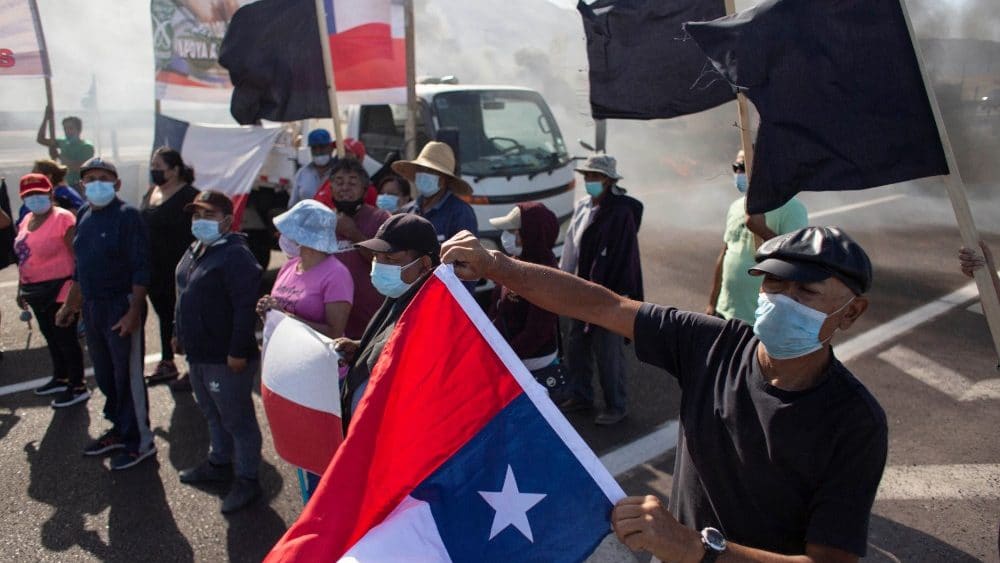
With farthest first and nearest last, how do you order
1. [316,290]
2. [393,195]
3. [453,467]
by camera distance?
[393,195] → [316,290] → [453,467]

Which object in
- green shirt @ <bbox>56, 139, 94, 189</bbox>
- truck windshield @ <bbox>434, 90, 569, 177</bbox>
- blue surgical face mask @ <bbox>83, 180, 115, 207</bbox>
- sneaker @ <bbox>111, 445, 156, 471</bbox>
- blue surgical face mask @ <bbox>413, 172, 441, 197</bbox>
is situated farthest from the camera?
green shirt @ <bbox>56, 139, 94, 189</bbox>

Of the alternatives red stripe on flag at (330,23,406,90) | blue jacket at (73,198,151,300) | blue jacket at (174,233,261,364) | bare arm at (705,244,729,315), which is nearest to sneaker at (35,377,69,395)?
blue jacket at (73,198,151,300)

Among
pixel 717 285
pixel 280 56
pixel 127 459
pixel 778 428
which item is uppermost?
pixel 280 56

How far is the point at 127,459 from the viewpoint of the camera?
4523mm

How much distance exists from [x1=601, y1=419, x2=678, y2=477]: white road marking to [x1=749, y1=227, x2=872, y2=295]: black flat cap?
9.38 ft

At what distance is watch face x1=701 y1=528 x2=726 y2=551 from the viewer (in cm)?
167

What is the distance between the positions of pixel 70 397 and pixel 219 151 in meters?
3.20

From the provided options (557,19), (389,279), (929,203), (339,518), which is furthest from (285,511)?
(557,19)

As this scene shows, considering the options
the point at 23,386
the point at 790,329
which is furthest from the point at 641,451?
the point at 23,386

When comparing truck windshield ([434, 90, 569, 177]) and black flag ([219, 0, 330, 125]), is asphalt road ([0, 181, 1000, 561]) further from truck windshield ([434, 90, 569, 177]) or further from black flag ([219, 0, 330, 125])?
black flag ([219, 0, 330, 125])

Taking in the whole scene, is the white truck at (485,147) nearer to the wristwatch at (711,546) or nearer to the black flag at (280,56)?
the black flag at (280,56)

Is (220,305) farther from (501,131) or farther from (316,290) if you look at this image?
(501,131)

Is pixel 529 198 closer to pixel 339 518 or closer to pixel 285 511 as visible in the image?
pixel 285 511

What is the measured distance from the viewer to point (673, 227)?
1211 cm
